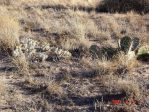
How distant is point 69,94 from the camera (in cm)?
640

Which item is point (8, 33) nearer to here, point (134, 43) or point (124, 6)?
point (134, 43)

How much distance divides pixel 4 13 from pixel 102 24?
10.7 ft

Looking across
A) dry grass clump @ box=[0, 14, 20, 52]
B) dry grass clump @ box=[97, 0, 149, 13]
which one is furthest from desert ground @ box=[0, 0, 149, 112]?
dry grass clump @ box=[97, 0, 149, 13]

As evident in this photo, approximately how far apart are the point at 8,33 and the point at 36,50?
1.00 m

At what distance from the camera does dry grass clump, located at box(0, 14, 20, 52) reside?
838 cm

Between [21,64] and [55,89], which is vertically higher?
[21,64]

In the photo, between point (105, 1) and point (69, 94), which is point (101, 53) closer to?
point (69, 94)

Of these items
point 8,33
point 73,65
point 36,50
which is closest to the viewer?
point 73,65

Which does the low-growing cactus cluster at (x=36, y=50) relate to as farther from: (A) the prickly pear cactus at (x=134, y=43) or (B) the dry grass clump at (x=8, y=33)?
(A) the prickly pear cactus at (x=134, y=43)

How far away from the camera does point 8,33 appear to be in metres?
8.84

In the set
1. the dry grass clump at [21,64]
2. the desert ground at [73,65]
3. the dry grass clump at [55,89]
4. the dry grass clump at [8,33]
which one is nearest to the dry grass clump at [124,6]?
the desert ground at [73,65]

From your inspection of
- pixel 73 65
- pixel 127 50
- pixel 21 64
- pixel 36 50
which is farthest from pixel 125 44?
pixel 21 64

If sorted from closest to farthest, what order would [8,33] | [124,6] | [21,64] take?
[21,64] < [8,33] < [124,6]

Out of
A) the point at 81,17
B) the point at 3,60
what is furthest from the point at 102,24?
the point at 3,60
